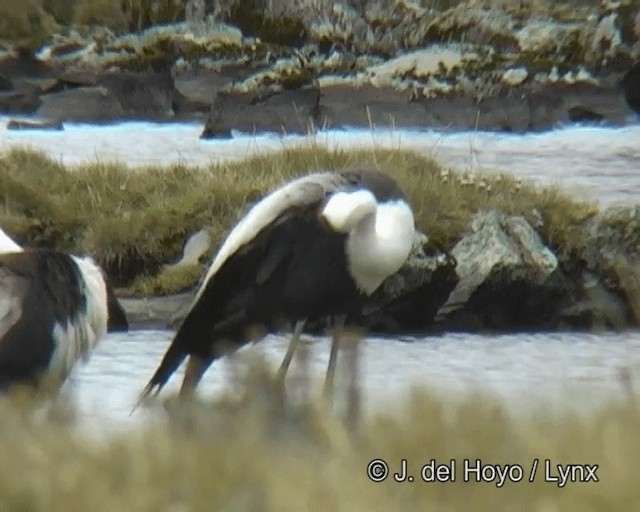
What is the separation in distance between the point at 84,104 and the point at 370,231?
8.90 meters

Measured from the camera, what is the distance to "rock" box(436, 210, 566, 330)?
26.6ft

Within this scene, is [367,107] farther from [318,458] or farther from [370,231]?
[318,458]

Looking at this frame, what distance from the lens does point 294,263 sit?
18.2 feet

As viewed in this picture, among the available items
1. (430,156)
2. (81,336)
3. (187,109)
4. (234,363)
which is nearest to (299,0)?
(187,109)

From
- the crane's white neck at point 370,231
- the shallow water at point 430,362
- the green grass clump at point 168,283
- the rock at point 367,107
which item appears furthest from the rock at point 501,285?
the rock at point 367,107

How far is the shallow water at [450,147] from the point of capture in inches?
422

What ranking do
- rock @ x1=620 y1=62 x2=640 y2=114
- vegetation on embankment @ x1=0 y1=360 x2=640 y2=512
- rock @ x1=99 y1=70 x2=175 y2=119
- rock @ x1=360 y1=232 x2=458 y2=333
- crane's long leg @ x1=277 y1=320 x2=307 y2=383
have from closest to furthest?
vegetation on embankment @ x1=0 y1=360 x2=640 y2=512
crane's long leg @ x1=277 y1=320 x2=307 y2=383
rock @ x1=360 y1=232 x2=458 y2=333
rock @ x1=620 y1=62 x2=640 y2=114
rock @ x1=99 y1=70 x2=175 y2=119

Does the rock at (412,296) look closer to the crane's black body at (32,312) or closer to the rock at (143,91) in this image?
the crane's black body at (32,312)

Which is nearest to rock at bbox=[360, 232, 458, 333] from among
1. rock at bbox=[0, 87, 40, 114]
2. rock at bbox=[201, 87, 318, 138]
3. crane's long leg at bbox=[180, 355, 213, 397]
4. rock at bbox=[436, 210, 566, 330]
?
rock at bbox=[436, 210, 566, 330]

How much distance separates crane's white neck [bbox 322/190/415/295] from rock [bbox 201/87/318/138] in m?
6.45

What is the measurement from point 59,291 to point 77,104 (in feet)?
31.3

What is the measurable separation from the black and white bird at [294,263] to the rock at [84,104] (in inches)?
332

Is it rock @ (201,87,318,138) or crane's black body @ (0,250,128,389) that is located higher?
crane's black body @ (0,250,128,389)

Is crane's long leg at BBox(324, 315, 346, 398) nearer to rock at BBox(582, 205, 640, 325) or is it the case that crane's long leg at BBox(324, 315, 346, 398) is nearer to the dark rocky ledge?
rock at BBox(582, 205, 640, 325)
